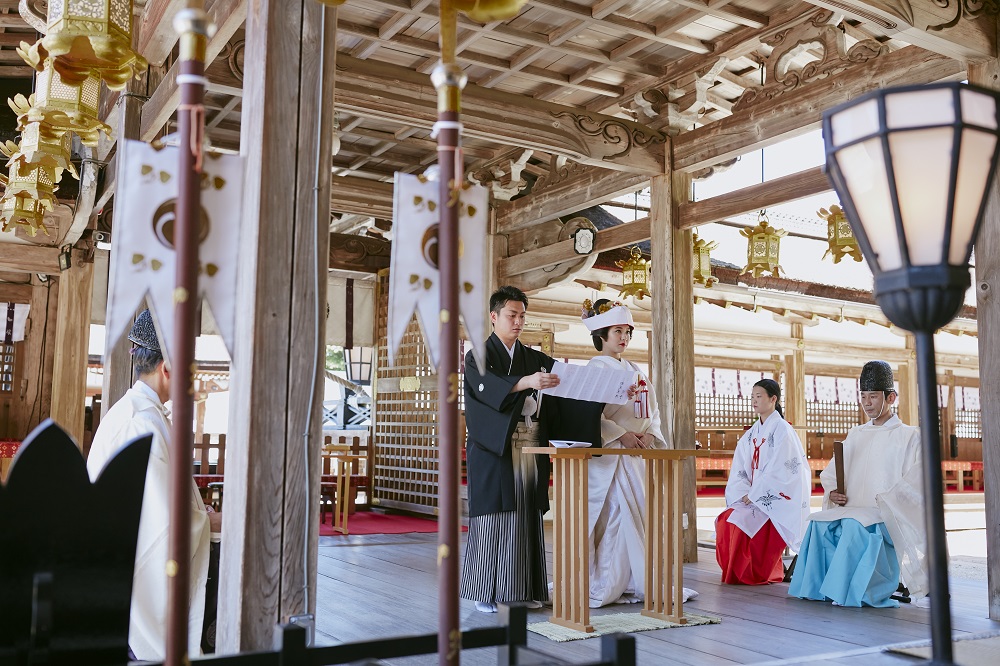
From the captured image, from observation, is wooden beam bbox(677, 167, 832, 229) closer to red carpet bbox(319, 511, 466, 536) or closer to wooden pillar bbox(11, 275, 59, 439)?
red carpet bbox(319, 511, 466, 536)

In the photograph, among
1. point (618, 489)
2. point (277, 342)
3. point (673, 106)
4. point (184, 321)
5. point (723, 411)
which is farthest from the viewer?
point (723, 411)

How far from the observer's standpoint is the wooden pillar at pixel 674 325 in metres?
6.12

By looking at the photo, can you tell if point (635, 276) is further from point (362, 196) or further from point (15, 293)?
point (15, 293)

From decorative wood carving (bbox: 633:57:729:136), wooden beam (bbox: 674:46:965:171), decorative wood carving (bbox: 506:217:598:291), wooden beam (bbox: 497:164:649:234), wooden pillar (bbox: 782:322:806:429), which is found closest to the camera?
wooden beam (bbox: 674:46:965:171)

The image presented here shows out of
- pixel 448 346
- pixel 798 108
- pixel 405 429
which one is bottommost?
pixel 405 429

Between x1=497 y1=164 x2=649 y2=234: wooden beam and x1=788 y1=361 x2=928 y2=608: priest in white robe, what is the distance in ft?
8.49

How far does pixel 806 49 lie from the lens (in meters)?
5.51

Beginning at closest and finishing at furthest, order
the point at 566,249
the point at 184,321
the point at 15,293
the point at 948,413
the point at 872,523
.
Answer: the point at 184,321 < the point at 872,523 < the point at 566,249 < the point at 15,293 < the point at 948,413

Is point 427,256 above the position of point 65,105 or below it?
below

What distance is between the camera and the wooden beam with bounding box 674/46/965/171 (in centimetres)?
A: 484

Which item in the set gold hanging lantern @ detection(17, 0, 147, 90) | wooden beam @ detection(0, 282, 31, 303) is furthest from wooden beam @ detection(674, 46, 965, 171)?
wooden beam @ detection(0, 282, 31, 303)

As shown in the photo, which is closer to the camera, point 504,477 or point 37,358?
point 504,477

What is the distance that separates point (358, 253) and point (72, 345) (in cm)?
311

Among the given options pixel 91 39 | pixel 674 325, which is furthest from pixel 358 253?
pixel 91 39
